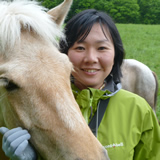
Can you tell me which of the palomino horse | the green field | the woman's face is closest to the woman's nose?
the woman's face

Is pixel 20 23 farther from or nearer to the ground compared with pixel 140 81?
farther from the ground

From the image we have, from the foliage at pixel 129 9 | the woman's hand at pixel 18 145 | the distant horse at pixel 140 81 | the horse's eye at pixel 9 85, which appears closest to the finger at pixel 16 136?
the woman's hand at pixel 18 145

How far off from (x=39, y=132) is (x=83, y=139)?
29 centimetres

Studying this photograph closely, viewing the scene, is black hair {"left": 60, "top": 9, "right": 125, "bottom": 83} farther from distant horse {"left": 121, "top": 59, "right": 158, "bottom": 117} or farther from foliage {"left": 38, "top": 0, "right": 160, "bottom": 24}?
foliage {"left": 38, "top": 0, "right": 160, "bottom": 24}

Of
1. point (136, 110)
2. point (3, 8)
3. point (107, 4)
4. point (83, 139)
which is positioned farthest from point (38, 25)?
→ point (107, 4)

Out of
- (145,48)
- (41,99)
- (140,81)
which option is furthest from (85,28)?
(145,48)

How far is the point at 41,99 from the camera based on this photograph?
1428 mm

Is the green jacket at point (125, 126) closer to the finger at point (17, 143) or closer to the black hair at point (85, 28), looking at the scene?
the black hair at point (85, 28)

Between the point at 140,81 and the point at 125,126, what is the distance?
3.57m

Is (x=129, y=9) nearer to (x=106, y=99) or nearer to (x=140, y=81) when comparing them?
(x=140, y=81)

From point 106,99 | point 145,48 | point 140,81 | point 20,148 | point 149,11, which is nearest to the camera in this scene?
point 20,148

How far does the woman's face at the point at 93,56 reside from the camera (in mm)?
2039

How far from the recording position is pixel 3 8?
5.94 ft

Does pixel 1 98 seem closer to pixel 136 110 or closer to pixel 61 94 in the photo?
pixel 61 94
